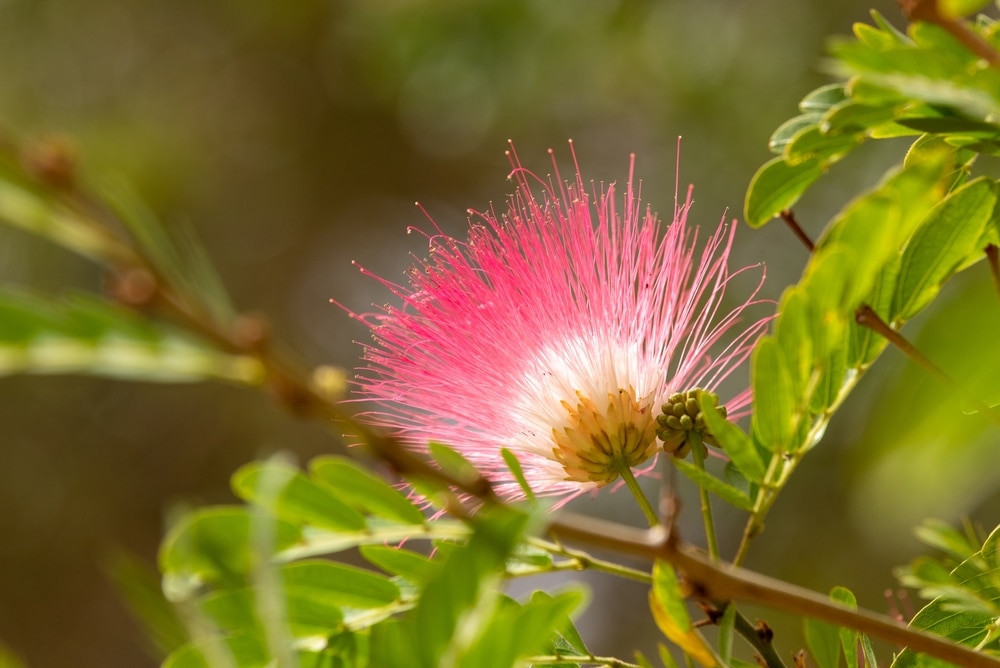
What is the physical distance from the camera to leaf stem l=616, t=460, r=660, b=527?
1.96 feet

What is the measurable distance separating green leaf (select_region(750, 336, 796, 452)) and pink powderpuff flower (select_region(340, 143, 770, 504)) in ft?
0.65

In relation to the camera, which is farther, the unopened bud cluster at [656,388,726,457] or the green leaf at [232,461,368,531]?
the unopened bud cluster at [656,388,726,457]

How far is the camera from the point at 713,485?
53cm

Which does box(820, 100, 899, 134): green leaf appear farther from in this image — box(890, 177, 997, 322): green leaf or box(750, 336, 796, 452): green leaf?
box(750, 336, 796, 452): green leaf

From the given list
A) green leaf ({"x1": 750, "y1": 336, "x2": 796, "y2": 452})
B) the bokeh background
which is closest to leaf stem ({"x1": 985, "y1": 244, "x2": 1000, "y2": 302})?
green leaf ({"x1": 750, "y1": 336, "x2": 796, "y2": 452})

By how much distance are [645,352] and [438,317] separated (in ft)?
0.54

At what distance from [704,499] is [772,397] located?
4.0 inches

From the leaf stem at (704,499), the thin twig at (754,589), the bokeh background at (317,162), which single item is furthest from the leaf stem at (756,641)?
the bokeh background at (317,162)

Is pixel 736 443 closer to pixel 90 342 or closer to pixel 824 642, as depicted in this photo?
pixel 824 642

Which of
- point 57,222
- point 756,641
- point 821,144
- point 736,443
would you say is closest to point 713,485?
point 736,443

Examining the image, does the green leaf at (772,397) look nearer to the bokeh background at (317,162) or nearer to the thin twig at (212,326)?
the thin twig at (212,326)

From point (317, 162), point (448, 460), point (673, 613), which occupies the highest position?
point (317, 162)

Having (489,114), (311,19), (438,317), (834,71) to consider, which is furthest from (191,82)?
(834,71)

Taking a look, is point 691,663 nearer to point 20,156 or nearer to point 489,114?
point 20,156
